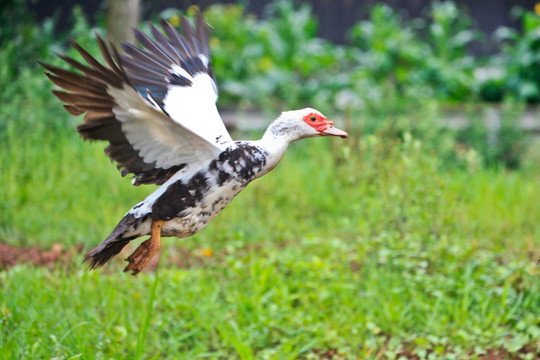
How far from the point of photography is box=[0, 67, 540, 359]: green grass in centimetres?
316

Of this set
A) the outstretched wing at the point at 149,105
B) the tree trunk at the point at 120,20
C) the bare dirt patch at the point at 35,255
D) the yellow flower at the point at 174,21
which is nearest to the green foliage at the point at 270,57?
the yellow flower at the point at 174,21

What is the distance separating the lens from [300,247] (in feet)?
14.3

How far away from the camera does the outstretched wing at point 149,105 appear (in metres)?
2.16

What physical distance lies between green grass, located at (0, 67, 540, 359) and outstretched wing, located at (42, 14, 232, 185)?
Result: 579mm

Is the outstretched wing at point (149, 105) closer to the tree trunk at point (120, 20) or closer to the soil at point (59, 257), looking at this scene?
the soil at point (59, 257)

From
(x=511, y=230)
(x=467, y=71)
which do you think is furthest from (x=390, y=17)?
(x=511, y=230)

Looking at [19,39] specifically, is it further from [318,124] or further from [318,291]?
[318,124]

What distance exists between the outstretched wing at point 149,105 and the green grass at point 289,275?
0.58m

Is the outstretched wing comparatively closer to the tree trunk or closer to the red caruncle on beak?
the red caruncle on beak

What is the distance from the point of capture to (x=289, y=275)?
156 inches

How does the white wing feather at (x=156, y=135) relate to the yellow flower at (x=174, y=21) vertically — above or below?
below

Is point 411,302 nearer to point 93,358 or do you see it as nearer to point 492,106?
point 93,358

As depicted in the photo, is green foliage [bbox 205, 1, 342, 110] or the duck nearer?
the duck

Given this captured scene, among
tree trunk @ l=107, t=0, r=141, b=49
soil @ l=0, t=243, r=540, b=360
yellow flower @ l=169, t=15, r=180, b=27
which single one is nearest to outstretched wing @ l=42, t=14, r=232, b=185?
soil @ l=0, t=243, r=540, b=360
